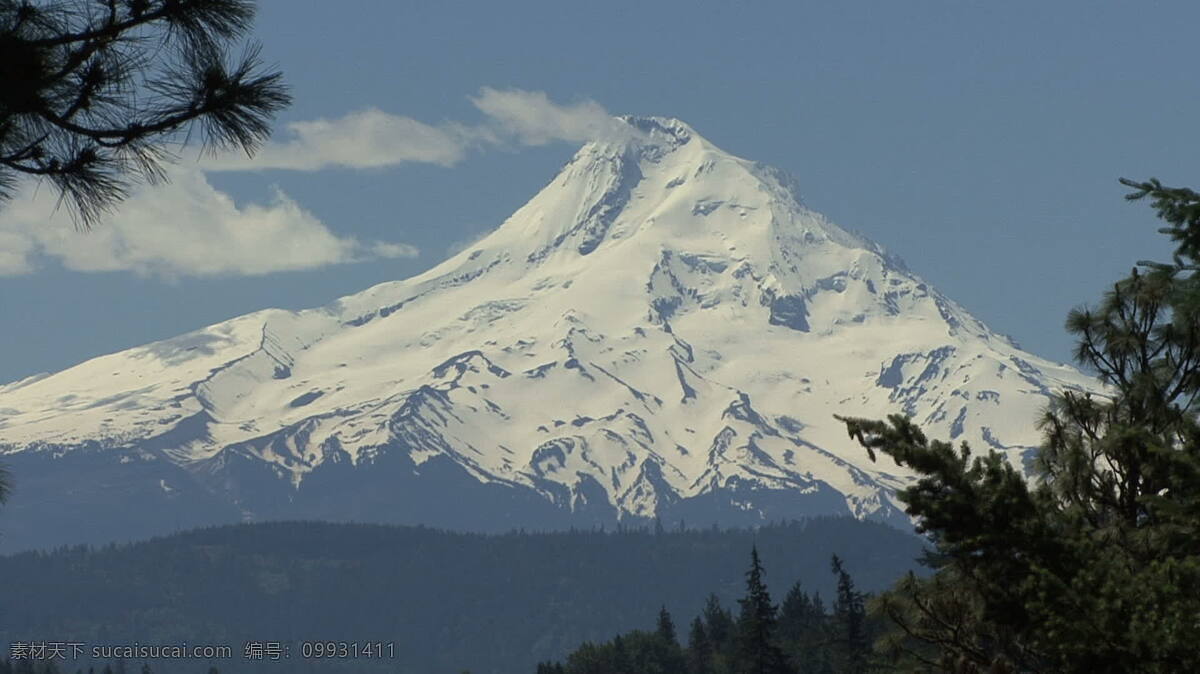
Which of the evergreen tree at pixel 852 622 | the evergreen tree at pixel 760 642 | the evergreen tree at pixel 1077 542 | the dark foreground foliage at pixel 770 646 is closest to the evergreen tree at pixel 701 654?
the dark foreground foliage at pixel 770 646

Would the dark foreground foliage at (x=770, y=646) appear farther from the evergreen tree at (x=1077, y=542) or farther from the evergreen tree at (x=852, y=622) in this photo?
the evergreen tree at (x=1077, y=542)

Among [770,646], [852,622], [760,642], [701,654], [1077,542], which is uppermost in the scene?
[701,654]

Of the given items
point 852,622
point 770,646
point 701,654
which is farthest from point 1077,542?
point 701,654

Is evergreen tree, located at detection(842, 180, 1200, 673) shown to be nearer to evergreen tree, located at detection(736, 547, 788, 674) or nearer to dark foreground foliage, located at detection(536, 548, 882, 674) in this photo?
dark foreground foliage, located at detection(536, 548, 882, 674)

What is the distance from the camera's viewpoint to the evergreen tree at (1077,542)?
16641 mm

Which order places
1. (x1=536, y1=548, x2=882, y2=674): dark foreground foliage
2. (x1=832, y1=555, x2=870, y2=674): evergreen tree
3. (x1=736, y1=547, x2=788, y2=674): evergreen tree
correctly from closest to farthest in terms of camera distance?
(x1=832, y1=555, x2=870, y2=674): evergreen tree < (x1=736, y1=547, x2=788, y2=674): evergreen tree < (x1=536, y1=548, x2=882, y2=674): dark foreground foliage

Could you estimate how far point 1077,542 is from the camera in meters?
18.0

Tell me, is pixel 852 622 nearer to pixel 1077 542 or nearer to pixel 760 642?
pixel 760 642

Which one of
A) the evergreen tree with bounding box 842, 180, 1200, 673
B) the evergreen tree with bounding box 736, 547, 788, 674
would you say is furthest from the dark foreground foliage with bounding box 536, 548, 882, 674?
the evergreen tree with bounding box 842, 180, 1200, 673

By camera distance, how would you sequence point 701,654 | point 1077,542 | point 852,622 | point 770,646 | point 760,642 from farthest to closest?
point 701,654
point 852,622
point 760,642
point 770,646
point 1077,542

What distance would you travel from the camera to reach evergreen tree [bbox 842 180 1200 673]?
1664cm

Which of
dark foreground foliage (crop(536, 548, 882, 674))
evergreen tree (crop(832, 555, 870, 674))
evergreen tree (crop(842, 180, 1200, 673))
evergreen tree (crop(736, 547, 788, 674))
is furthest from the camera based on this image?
dark foreground foliage (crop(536, 548, 882, 674))

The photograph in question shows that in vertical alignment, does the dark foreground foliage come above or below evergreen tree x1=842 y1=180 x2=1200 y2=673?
above

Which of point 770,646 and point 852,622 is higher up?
point 852,622
